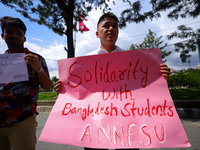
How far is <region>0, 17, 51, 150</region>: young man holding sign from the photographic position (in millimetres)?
992

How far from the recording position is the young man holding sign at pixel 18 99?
99cm

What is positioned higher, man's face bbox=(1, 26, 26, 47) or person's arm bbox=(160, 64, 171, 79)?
man's face bbox=(1, 26, 26, 47)

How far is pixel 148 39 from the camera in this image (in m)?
17.0

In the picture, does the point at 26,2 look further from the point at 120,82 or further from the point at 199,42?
the point at 199,42

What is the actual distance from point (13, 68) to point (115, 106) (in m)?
0.91

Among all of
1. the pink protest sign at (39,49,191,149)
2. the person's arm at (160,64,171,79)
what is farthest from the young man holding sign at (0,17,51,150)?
the person's arm at (160,64,171,79)

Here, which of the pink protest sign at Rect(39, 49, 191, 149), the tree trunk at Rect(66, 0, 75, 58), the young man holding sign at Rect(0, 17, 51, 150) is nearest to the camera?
the pink protest sign at Rect(39, 49, 191, 149)

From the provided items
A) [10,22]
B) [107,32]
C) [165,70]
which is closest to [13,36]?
[10,22]

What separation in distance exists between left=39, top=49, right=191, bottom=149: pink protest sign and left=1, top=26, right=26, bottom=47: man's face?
15.3 inches

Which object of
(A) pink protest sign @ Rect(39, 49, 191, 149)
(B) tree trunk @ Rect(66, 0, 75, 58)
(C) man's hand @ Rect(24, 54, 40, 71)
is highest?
(B) tree trunk @ Rect(66, 0, 75, 58)

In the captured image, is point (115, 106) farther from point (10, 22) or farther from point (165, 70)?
point (10, 22)

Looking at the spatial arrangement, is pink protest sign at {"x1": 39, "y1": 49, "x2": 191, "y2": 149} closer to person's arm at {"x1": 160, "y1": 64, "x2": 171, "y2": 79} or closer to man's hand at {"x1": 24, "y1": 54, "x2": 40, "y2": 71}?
person's arm at {"x1": 160, "y1": 64, "x2": 171, "y2": 79}

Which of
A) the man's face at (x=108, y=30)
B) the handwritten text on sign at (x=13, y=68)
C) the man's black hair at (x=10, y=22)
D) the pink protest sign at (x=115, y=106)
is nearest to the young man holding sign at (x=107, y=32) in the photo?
the man's face at (x=108, y=30)

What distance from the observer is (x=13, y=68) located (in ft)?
3.45
